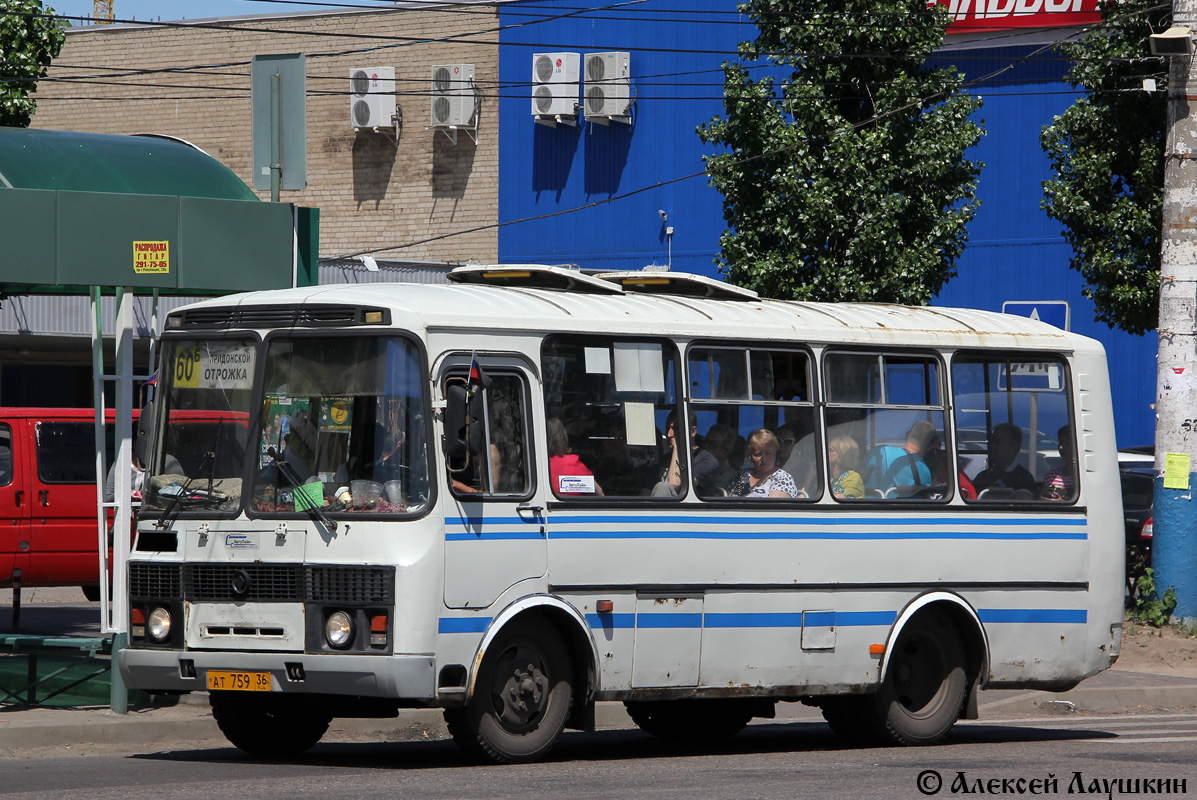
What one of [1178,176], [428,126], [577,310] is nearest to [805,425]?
[577,310]

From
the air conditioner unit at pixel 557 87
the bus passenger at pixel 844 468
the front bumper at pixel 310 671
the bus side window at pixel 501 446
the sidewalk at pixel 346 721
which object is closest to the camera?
the front bumper at pixel 310 671

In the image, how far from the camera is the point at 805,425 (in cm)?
1111

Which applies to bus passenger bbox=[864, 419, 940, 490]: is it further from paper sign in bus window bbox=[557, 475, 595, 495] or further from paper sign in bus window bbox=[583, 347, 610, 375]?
paper sign in bus window bbox=[557, 475, 595, 495]

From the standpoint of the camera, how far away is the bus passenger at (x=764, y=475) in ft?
35.4

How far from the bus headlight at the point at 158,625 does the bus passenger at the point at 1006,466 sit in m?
5.49

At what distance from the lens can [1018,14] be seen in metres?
32.1

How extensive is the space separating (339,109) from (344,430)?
110ft

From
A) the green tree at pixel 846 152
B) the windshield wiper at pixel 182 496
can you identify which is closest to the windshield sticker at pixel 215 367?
the windshield wiper at pixel 182 496

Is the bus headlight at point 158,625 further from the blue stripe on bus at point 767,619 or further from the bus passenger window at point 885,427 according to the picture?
the bus passenger window at point 885,427

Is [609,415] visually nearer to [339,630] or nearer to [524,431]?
[524,431]

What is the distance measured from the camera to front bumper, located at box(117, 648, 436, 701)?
29.6 ft

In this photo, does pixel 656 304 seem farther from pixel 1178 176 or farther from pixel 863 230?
pixel 863 230

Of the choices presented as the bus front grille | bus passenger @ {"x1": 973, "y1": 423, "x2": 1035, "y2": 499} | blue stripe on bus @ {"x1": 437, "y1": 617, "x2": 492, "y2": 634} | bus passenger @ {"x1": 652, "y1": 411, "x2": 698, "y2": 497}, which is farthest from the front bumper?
bus passenger @ {"x1": 973, "y1": 423, "x2": 1035, "y2": 499}

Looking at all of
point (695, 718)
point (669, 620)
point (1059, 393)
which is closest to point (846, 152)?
point (1059, 393)
